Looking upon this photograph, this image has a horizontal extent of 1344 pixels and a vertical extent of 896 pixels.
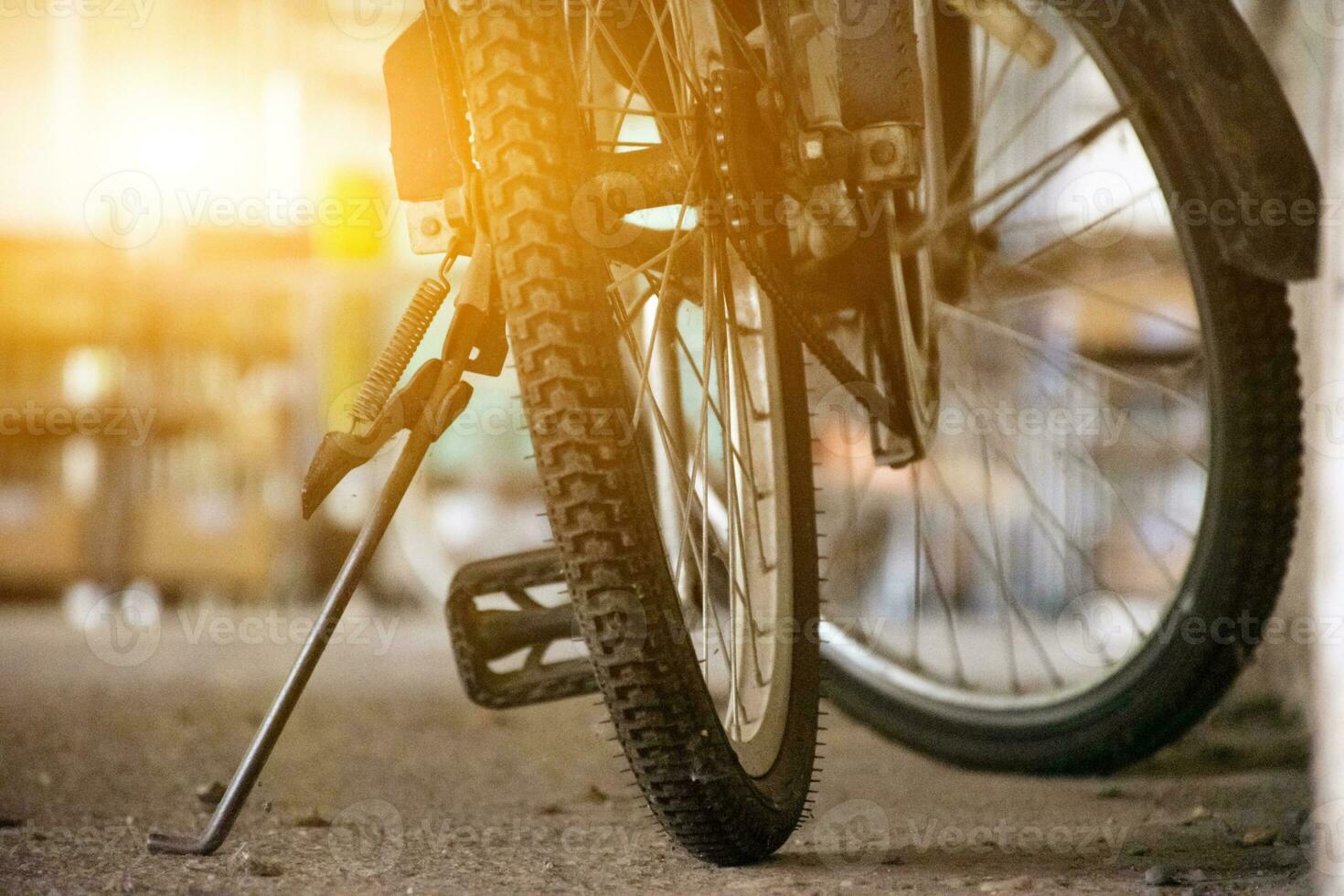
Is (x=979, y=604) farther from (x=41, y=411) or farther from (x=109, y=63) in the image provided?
(x=109, y=63)

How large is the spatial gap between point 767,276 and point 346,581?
0.46 metres

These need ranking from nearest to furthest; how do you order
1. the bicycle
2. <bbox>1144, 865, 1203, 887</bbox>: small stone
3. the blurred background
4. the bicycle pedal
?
1. the bicycle
2. <bbox>1144, 865, 1203, 887</bbox>: small stone
3. the bicycle pedal
4. the blurred background

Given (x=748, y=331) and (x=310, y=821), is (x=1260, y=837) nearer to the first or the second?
(x=748, y=331)

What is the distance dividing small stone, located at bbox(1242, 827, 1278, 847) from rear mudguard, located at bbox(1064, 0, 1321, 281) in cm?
60

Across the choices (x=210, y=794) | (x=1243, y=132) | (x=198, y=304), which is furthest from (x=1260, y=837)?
(x=198, y=304)

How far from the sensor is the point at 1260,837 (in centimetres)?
126

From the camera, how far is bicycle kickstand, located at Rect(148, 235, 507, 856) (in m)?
1.05

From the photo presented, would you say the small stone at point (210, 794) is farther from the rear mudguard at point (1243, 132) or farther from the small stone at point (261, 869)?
the rear mudguard at point (1243, 132)

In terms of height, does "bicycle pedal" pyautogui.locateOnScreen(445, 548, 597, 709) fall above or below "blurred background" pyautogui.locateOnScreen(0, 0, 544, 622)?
below

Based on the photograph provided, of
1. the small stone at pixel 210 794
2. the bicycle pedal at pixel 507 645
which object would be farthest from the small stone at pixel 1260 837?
the small stone at pixel 210 794

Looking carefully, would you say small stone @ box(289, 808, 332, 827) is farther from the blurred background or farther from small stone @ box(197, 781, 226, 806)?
the blurred background

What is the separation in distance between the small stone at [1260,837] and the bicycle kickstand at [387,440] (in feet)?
2.98

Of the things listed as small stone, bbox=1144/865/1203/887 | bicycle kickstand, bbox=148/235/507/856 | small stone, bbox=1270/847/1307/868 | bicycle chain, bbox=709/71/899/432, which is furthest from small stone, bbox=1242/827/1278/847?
bicycle kickstand, bbox=148/235/507/856

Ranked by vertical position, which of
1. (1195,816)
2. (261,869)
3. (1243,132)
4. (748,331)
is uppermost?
(1243,132)
